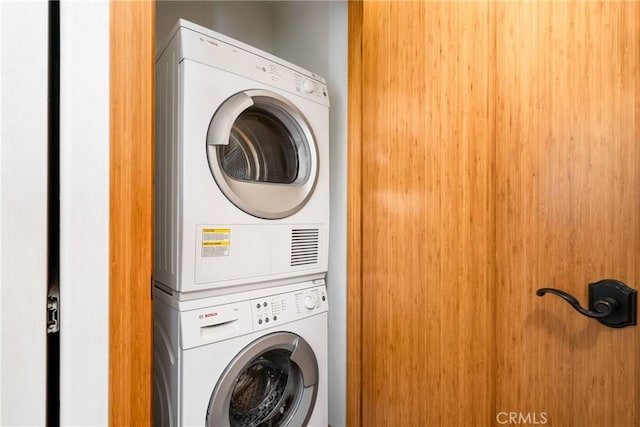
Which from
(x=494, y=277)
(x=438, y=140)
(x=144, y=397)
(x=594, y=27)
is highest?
(x=594, y=27)

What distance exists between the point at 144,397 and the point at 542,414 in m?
1.01

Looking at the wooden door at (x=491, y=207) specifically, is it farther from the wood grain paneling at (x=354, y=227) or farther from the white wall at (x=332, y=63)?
the white wall at (x=332, y=63)

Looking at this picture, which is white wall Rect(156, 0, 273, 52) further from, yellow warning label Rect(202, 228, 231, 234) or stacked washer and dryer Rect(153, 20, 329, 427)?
yellow warning label Rect(202, 228, 231, 234)

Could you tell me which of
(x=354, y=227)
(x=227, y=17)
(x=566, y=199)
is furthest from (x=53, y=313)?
(x=227, y=17)

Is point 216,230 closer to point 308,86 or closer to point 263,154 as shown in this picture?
point 263,154

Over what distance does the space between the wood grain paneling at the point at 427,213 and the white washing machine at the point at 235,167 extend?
0.23 m

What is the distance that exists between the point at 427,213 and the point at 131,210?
87 centimetres

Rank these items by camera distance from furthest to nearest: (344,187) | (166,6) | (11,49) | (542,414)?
(166,6), (344,187), (542,414), (11,49)

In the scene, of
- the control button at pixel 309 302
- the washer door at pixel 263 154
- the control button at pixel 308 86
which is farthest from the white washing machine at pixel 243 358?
the control button at pixel 308 86

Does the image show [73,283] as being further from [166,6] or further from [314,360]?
[166,6]

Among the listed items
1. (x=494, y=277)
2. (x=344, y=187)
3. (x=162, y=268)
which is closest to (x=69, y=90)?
(x=162, y=268)

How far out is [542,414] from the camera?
869 mm

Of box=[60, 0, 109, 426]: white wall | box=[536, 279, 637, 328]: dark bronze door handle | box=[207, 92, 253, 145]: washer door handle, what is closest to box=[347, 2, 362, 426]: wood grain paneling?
box=[207, 92, 253, 145]: washer door handle

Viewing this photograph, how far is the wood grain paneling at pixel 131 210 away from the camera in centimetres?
69
